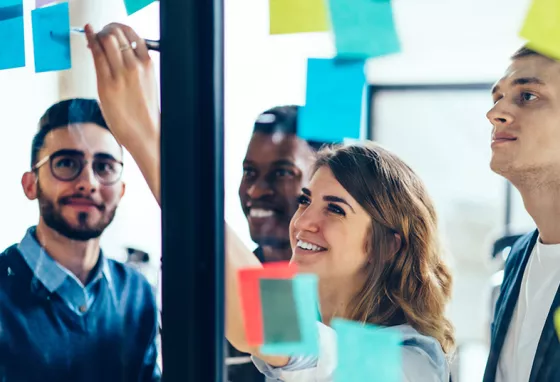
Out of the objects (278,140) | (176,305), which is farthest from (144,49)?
(176,305)

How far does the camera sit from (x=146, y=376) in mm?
1268

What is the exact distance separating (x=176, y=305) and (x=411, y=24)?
2.08ft

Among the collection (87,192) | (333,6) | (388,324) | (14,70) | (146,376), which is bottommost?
(146,376)

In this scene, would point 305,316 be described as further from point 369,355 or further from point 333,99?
point 333,99

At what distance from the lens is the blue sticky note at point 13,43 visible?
133 centimetres

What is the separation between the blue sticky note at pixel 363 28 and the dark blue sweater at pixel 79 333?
634mm

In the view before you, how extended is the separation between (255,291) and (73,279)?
1.53ft

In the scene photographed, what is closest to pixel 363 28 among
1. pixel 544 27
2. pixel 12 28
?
pixel 544 27

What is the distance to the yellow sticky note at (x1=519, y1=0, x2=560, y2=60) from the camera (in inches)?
37.7

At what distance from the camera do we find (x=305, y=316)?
43.5 inches

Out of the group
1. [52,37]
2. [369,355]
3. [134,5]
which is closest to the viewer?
[369,355]

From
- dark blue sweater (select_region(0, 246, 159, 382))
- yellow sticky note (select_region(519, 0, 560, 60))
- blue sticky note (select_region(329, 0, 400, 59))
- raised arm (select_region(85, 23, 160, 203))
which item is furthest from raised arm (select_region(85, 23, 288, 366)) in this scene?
yellow sticky note (select_region(519, 0, 560, 60))

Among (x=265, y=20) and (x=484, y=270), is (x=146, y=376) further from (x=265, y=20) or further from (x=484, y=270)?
(x=484, y=270)

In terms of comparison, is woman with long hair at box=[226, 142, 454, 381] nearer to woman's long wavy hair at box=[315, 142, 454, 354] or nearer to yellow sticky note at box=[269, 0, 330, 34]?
woman's long wavy hair at box=[315, 142, 454, 354]
